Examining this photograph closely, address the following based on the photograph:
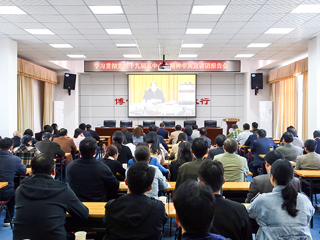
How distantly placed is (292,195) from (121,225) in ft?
3.59

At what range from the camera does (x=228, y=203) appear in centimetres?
176

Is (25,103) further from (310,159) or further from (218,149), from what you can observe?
(310,159)

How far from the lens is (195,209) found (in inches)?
44.1

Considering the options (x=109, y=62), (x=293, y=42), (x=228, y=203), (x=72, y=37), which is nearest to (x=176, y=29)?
(x=72, y=37)

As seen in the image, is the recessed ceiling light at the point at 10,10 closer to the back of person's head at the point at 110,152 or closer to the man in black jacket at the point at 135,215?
the back of person's head at the point at 110,152

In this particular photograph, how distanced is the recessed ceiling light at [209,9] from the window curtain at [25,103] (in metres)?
6.62

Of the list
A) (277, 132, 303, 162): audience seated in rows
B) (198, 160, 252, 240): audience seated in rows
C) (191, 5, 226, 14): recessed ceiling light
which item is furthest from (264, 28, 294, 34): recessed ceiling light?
(198, 160, 252, 240): audience seated in rows


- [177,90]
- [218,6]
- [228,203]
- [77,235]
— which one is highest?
[218,6]

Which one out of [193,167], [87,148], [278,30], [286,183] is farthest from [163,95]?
[286,183]

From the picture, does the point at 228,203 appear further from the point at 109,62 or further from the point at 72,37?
the point at 109,62

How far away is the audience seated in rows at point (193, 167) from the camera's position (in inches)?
118

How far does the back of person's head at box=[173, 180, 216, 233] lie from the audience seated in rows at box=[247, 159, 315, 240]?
954 mm

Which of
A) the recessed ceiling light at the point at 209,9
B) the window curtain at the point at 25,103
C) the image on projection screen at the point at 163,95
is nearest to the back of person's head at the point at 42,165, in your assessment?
the recessed ceiling light at the point at 209,9

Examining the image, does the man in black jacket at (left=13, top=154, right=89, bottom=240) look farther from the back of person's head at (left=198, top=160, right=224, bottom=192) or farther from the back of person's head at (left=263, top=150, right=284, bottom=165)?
the back of person's head at (left=263, top=150, right=284, bottom=165)
